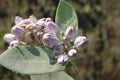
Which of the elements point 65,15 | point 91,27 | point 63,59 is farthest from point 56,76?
point 91,27

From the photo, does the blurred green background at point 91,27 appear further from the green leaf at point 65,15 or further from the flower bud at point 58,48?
the flower bud at point 58,48

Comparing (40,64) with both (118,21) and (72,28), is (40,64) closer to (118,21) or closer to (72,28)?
(72,28)

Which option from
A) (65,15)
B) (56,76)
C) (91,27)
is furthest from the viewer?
(91,27)

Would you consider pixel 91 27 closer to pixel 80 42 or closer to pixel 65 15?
pixel 65 15

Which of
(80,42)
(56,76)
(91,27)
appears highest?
(80,42)

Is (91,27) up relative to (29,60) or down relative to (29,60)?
down

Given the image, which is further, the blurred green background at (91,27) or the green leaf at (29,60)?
the blurred green background at (91,27)

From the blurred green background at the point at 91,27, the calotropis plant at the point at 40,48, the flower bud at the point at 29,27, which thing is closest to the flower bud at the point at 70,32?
the calotropis plant at the point at 40,48

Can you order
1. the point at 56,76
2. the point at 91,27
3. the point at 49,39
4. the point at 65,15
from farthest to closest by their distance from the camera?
the point at 91,27
the point at 65,15
the point at 56,76
the point at 49,39

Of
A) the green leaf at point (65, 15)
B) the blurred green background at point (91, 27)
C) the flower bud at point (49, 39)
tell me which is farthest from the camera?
the blurred green background at point (91, 27)
